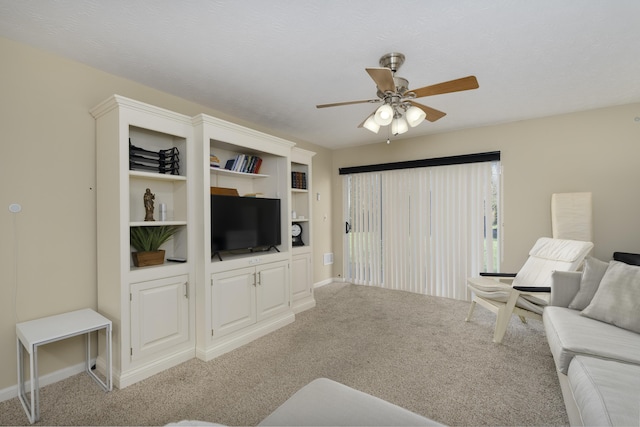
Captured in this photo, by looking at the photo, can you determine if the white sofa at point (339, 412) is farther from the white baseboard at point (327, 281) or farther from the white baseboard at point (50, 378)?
the white baseboard at point (327, 281)

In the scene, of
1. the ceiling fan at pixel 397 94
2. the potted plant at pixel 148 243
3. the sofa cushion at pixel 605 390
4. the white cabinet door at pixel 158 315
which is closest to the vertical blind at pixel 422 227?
the ceiling fan at pixel 397 94

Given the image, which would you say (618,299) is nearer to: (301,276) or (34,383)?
(301,276)

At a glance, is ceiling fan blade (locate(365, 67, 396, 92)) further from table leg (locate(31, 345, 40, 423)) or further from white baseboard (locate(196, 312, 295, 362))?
table leg (locate(31, 345, 40, 423))

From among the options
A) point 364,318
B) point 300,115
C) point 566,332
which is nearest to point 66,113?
point 300,115

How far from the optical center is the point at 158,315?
239 cm

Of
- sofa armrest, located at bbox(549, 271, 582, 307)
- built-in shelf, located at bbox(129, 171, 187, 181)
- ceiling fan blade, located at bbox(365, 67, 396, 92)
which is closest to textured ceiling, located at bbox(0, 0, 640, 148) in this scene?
ceiling fan blade, located at bbox(365, 67, 396, 92)

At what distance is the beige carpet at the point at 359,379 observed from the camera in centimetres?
184

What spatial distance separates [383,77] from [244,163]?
6.39 feet

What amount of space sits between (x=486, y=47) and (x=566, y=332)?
2.00m

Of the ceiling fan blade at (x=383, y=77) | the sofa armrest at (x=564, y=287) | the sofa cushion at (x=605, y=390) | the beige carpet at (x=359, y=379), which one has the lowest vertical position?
the beige carpet at (x=359, y=379)

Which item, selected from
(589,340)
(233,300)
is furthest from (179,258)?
(589,340)

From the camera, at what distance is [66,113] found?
229 centimetres

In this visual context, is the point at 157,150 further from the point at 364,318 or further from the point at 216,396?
the point at 364,318

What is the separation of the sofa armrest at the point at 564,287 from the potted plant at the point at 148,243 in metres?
3.31
